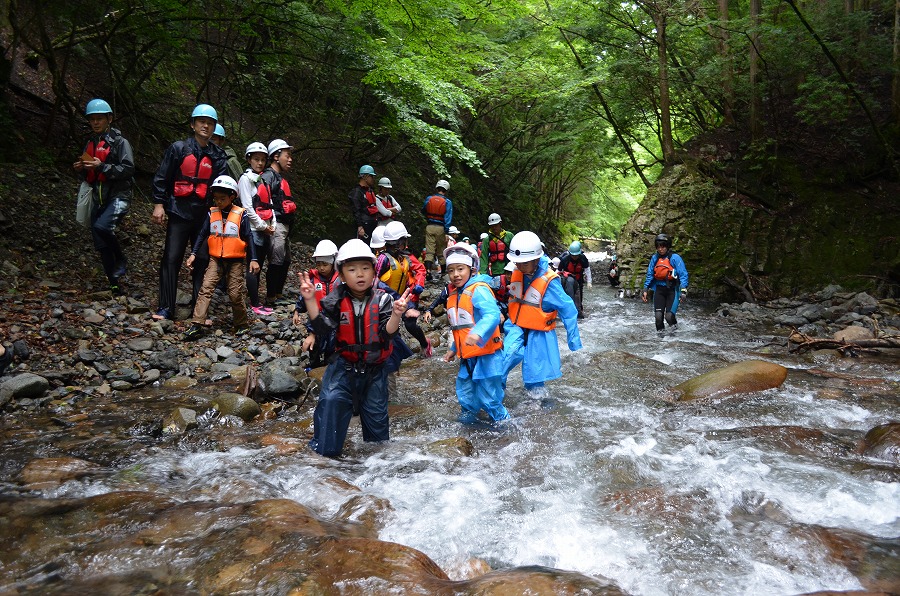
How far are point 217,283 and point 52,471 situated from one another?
156 inches

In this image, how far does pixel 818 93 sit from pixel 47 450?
1585 cm

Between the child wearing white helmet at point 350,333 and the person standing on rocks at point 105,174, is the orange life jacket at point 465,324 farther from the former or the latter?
the person standing on rocks at point 105,174

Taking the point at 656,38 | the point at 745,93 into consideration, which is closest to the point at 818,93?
the point at 745,93

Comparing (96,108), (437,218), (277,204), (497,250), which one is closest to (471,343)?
(277,204)

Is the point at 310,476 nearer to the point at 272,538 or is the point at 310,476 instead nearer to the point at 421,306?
the point at 272,538

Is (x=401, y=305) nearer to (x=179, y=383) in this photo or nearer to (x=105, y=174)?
(x=179, y=383)

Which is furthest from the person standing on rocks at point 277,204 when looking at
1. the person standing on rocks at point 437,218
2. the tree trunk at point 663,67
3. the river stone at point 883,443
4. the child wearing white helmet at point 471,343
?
the tree trunk at point 663,67

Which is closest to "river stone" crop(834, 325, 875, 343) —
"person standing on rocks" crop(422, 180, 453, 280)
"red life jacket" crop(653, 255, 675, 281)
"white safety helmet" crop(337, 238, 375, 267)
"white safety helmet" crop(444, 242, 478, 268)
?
"red life jacket" crop(653, 255, 675, 281)

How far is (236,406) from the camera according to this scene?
5.68 metres

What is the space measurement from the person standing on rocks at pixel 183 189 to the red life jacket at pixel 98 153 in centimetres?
67

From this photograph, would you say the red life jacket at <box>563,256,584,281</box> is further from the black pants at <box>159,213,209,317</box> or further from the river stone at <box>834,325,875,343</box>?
the black pants at <box>159,213,209,317</box>

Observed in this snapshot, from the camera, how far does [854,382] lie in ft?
23.2

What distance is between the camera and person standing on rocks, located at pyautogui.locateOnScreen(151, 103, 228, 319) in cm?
727

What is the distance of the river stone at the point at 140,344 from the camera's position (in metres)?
6.65
